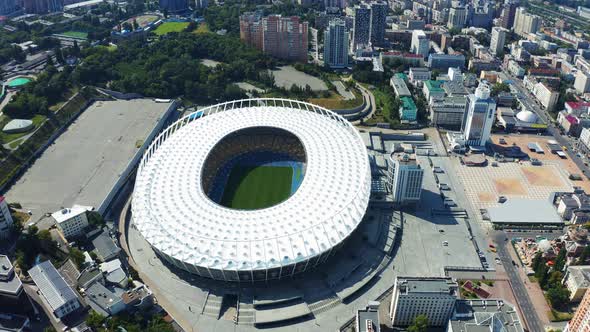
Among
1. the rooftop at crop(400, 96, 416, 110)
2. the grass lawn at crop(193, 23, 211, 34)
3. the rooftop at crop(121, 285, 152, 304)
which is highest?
the grass lawn at crop(193, 23, 211, 34)

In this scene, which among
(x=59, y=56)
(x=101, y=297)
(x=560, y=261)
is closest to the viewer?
(x=101, y=297)

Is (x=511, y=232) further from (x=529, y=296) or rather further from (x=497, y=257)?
(x=529, y=296)

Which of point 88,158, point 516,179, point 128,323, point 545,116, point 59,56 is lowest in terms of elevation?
point 128,323

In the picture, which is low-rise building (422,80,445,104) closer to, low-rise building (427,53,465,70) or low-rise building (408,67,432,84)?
low-rise building (408,67,432,84)

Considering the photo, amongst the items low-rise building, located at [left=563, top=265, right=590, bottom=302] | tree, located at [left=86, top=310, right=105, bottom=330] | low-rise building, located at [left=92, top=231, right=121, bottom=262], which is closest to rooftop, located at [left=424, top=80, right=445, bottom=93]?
low-rise building, located at [left=563, top=265, right=590, bottom=302]

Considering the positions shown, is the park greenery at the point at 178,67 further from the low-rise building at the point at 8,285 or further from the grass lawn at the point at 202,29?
the low-rise building at the point at 8,285

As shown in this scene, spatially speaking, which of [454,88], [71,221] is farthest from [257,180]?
[454,88]

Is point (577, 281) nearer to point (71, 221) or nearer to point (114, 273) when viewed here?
point (114, 273)
